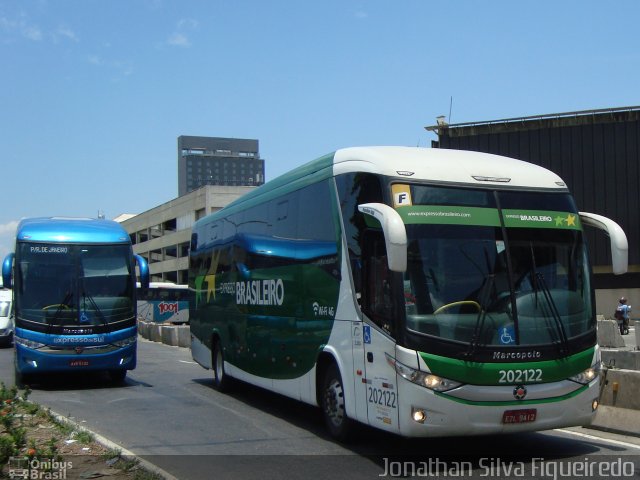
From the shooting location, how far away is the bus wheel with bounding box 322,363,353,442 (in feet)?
30.8

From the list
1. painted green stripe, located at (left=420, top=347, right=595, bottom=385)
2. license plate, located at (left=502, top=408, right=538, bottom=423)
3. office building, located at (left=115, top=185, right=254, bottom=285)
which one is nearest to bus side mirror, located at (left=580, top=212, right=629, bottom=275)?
painted green stripe, located at (left=420, top=347, right=595, bottom=385)

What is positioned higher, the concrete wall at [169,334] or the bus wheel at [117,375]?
the bus wheel at [117,375]

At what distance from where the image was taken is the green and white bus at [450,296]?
7.79 m

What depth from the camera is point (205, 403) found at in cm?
1351

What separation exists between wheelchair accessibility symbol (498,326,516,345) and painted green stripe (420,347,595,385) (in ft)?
0.75

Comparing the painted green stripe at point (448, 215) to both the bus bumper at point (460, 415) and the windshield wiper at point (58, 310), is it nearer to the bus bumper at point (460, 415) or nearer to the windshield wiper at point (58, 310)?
the bus bumper at point (460, 415)

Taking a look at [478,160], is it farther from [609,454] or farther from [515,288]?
[609,454]

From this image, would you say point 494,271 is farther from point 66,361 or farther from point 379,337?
point 66,361

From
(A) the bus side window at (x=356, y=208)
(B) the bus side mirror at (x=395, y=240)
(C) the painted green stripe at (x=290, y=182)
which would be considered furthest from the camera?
(C) the painted green stripe at (x=290, y=182)

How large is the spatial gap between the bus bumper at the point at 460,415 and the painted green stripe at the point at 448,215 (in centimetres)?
173

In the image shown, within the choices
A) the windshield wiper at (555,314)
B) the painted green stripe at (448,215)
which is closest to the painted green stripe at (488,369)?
the windshield wiper at (555,314)

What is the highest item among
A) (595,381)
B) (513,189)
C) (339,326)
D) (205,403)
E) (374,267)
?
(513,189)

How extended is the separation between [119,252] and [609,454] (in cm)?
1072

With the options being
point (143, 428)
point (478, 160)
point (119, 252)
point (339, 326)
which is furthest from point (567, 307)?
point (119, 252)
